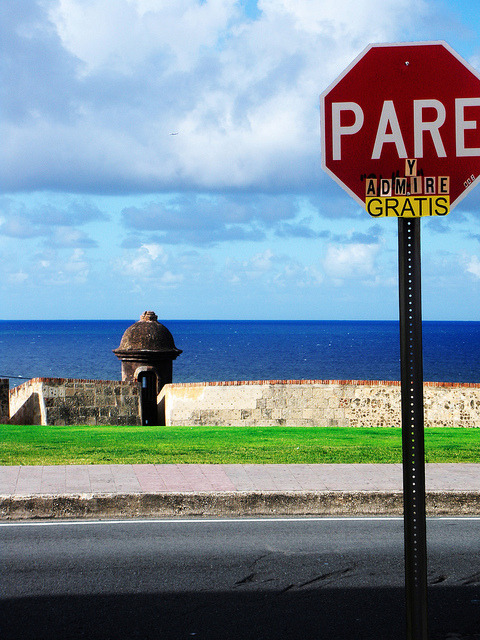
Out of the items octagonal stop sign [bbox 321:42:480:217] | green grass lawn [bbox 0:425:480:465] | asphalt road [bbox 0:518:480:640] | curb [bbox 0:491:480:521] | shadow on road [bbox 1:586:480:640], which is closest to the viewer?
octagonal stop sign [bbox 321:42:480:217]

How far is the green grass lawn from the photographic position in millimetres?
10906

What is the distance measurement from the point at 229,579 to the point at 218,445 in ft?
19.5

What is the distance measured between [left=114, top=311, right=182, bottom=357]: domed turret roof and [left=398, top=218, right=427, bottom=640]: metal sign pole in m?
19.6

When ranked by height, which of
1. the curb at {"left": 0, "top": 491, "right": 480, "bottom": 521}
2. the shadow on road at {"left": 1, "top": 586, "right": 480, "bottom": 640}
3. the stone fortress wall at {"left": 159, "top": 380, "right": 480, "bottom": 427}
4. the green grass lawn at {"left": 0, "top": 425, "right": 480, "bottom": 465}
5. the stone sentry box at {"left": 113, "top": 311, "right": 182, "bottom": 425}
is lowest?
the shadow on road at {"left": 1, "top": 586, "right": 480, "bottom": 640}

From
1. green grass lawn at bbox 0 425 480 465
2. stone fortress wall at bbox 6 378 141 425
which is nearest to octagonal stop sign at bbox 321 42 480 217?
green grass lawn at bbox 0 425 480 465

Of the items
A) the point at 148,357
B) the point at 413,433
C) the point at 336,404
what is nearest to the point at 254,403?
the point at 336,404

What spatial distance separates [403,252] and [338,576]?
4.01 m

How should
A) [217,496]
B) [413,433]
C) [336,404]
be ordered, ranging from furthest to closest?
[336,404]
[217,496]
[413,433]

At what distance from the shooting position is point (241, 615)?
17.8 feet

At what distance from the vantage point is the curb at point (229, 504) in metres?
8.27

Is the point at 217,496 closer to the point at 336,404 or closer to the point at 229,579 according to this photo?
the point at 229,579

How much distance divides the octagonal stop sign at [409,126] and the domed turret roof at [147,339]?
19.5 m

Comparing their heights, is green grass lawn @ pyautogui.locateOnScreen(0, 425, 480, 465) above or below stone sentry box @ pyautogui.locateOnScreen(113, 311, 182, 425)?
below

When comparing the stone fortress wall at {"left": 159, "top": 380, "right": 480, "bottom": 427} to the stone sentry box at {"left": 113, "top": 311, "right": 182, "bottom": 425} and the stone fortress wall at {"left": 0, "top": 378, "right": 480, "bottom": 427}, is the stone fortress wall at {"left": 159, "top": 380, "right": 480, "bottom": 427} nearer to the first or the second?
the stone fortress wall at {"left": 0, "top": 378, "right": 480, "bottom": 427}
